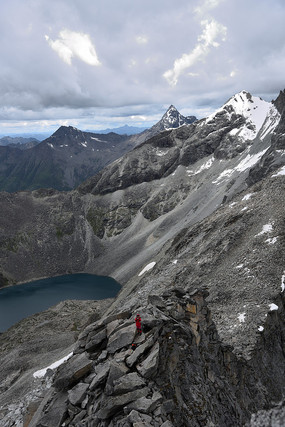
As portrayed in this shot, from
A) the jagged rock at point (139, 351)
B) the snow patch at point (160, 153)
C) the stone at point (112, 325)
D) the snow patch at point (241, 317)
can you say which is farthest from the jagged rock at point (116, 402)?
the snow patch at point (160, 153)

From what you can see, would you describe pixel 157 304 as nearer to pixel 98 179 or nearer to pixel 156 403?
pixel 156 403

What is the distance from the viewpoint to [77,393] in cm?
1465

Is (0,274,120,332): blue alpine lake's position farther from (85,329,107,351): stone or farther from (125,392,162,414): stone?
(125,392,162,414): stone

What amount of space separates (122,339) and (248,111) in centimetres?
18066

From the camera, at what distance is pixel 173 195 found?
15775 cm

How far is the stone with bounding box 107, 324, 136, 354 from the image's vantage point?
53.5 ft

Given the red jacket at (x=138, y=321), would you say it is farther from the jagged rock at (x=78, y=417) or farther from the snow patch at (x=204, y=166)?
the snow patch at (x=204, y=166)

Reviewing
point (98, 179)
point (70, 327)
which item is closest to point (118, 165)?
point (98, 179)

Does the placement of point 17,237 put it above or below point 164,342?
below

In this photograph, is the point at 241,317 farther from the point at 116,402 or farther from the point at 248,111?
the point at 248,111

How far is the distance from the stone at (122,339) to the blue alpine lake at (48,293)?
95931mm

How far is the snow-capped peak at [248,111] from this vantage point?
16055 cm

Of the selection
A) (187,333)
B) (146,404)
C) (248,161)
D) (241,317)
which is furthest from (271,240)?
(248,161)

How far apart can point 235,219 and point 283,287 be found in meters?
22.5
